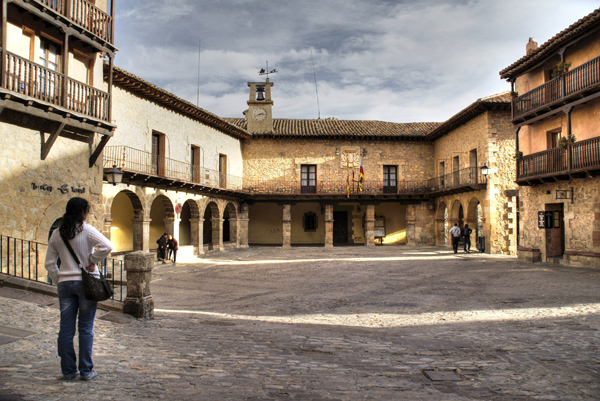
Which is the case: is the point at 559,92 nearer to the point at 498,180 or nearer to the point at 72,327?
the point at 498,180

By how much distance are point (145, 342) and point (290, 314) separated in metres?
3.22

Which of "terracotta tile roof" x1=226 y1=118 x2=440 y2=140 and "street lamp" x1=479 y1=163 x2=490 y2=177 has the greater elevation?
"terracotta tile roof" x1=226 y1=118 x2=440 y2=140

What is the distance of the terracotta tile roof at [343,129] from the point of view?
2748 centimetres

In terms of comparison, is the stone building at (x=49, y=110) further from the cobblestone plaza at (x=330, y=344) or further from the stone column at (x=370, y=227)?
the stone column at (x=370, y=227)

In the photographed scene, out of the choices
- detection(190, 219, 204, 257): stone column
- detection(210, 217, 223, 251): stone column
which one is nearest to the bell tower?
detection(210, 217, 223, 251): stone column

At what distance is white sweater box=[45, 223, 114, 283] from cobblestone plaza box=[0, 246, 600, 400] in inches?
37.4

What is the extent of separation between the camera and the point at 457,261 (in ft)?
56.3

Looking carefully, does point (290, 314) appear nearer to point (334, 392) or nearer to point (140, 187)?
point (334, 392)

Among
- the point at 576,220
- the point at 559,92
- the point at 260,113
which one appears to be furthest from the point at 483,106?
the point at 260,113

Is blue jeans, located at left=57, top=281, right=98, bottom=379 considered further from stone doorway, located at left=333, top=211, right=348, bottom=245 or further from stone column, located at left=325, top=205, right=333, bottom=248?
stone doorway, located at left=333, top=211, right=348, bottom=245

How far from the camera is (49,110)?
392 inches

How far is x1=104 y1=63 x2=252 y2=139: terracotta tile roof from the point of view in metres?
15.2

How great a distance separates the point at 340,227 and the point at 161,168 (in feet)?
52.2

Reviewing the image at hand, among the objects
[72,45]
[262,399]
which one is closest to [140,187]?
[72,45]
